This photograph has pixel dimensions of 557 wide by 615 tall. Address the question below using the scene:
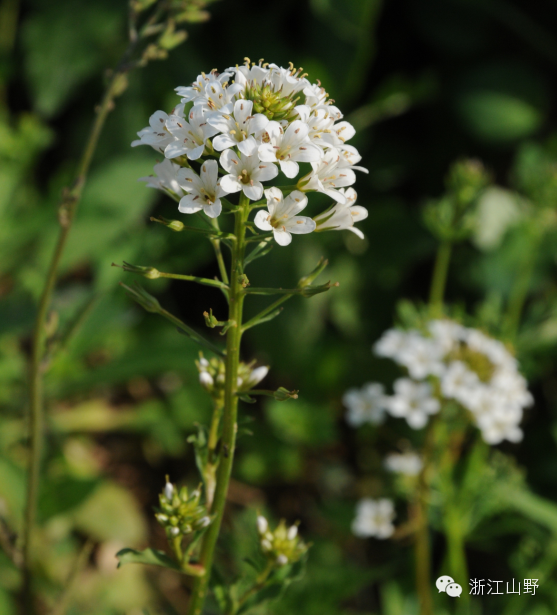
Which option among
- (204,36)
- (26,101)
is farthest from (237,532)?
(26,101)

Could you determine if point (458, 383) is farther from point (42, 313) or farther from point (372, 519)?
point (42, 313)

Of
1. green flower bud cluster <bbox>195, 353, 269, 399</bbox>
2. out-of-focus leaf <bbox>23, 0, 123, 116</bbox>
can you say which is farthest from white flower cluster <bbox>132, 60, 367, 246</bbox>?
out-of-focus leaf <bbox>23, 0, 123, 116</bbox>

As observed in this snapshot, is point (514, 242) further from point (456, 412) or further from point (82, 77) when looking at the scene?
point (82, 77)

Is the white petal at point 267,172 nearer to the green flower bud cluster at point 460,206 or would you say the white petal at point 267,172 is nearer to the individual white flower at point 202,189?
the individual white flower at point 202,189

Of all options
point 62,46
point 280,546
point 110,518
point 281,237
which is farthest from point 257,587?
point 62,46

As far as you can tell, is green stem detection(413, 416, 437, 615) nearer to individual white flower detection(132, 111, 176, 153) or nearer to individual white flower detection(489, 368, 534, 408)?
individual white flower detection(489, 368, 534, 408)

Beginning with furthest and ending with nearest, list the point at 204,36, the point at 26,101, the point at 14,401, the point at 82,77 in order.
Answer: the point at 26,101 < the point at 204,36 < the point at 82,77 < the point at 14,401
